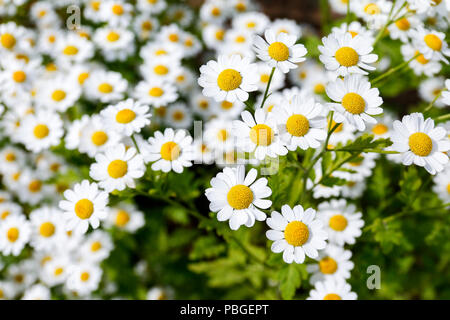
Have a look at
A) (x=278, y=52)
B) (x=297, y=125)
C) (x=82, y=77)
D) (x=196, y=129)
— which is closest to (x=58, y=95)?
(x=82, y=77)

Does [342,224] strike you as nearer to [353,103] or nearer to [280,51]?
[353,103]

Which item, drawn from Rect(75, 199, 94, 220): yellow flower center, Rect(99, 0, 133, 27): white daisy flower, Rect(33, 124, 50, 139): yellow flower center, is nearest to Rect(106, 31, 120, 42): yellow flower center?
Rect(99, 0, 133, 27): white daisy flower

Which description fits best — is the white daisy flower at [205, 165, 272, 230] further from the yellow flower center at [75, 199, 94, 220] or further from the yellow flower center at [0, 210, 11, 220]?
the yellow flower center at [0, 210, 11, 220]

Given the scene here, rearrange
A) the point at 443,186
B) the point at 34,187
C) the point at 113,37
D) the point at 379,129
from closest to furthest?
the point at 443,186 < the point at 379,129 < the point at 34,187 < the point at 113,37

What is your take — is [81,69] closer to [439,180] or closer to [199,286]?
[199,286]

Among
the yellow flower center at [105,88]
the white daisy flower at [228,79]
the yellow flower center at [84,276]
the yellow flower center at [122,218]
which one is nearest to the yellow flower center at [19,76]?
the yellow flower center at [105,88]

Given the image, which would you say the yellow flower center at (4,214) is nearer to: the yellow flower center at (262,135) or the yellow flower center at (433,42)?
the yellow flower center at (262,135)

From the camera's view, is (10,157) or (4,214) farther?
(10,157)
